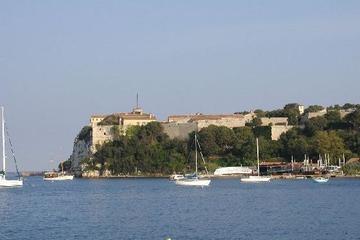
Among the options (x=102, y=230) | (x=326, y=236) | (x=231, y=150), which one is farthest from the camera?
(x=231, y=150)

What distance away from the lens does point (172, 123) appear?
10956 cm

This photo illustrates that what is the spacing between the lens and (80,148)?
123 m

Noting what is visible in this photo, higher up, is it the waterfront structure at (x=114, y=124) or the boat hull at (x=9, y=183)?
the waterfront structure at (x=114, y=124)

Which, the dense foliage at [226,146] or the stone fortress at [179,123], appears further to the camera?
the stone fortress at [179,123]

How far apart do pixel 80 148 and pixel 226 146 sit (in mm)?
27553

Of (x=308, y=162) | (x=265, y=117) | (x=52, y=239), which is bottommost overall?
(x=52, y=239)

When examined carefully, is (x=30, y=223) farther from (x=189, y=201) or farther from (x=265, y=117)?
(x=265, y=117)

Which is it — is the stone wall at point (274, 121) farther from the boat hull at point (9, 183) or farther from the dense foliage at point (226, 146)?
the boat hull at point (9, 183)

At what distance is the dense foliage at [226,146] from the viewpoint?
9500cm

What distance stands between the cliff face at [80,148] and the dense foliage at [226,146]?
6.95m

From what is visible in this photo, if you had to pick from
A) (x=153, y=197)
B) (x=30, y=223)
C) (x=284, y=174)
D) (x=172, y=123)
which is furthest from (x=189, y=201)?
(x=172, y=123)

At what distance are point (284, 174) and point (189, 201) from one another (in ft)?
141

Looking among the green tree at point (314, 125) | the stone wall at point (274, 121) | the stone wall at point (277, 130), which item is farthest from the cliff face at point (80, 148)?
the green tree at point (314, 125)

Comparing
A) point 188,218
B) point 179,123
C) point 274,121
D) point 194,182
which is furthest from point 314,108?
point 188,218
